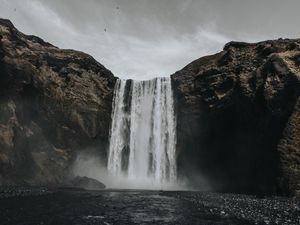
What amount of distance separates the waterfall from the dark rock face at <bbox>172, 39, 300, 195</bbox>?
2.58m

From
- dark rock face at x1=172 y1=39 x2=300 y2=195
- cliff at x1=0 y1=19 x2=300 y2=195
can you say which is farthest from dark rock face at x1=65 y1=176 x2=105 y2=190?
dark rock face at x1=172 y1=39 x2=300 y2=195

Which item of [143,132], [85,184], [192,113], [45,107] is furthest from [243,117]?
[45,107]

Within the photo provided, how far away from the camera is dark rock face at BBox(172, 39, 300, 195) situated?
170ft

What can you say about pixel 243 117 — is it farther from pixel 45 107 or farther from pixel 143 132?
pixel 45 107

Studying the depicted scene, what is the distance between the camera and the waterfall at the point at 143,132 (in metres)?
72.2

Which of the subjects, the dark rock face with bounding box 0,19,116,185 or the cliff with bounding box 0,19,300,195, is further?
the dark rock face with bounding box 0,19,116,185

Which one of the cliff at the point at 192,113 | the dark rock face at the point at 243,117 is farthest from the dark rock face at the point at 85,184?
the dark rock face at the point at 243,117

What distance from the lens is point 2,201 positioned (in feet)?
119

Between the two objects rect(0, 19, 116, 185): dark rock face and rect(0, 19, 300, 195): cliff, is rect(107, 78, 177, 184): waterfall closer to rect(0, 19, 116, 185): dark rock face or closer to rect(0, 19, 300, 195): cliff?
rect(0, 19, 300, 195): cliff

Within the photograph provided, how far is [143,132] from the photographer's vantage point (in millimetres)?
75688

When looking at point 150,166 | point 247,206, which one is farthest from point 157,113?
point 247,206

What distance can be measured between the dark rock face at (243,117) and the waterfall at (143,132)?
2582 mm

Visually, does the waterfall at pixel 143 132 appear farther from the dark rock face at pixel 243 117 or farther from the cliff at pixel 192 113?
the dark rock face at pixel 243 117

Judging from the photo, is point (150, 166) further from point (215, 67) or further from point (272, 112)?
point (272, 112)
